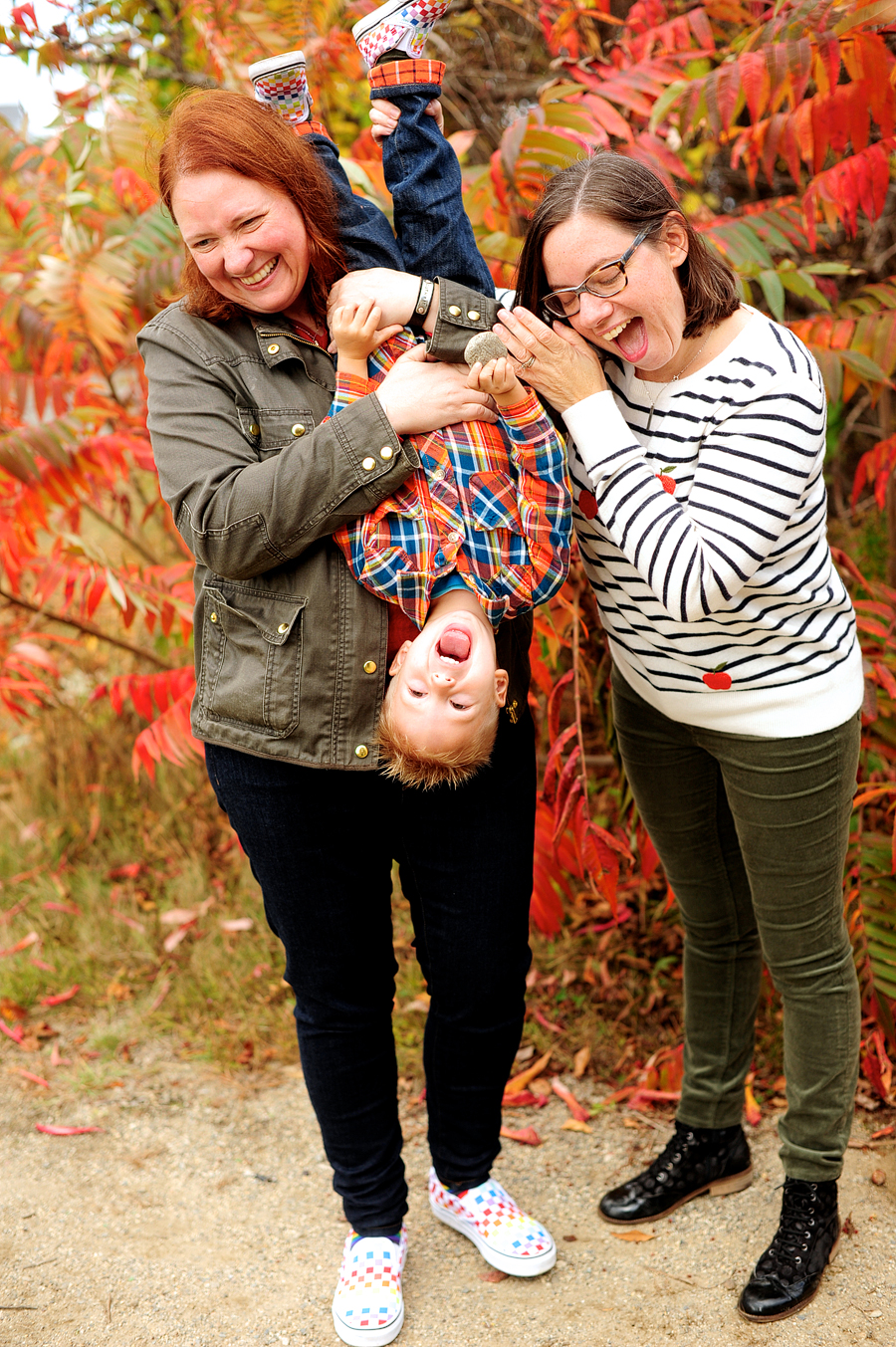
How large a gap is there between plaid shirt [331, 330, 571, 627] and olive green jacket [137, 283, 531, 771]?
5cm

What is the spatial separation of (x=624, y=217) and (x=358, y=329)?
0.51 m

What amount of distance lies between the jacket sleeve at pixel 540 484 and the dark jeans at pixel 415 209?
0.34m

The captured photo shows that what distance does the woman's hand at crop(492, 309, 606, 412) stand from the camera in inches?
79.6

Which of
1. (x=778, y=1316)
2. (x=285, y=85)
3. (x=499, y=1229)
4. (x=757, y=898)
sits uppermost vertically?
(x=285, y=85)

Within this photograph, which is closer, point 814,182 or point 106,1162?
point 814,182

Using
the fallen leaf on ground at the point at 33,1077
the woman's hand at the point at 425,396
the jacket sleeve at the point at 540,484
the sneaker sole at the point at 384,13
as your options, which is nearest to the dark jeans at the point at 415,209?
the sneaker sole at the point at 384,13

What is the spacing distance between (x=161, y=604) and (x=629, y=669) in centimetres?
181

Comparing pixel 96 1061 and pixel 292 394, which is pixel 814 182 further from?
pixel 96 1061

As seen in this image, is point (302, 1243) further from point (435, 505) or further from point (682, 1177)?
point (435, 505)

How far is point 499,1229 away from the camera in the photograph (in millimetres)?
2656

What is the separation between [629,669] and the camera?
245 cm

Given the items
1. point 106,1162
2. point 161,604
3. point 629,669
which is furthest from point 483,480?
point 106,1162

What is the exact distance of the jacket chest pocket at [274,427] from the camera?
Answer: 2.08 meters

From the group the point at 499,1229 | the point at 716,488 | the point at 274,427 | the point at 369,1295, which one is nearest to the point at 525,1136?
the point at 499,1229
